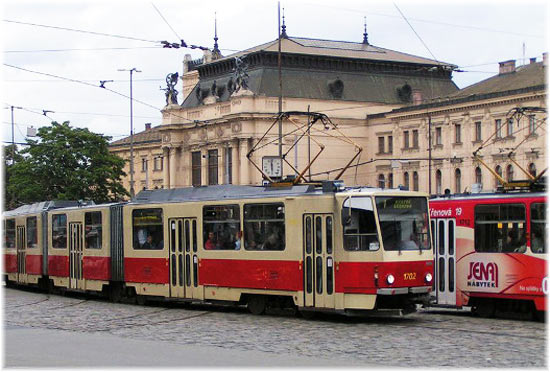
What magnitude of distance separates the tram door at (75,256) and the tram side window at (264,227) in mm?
9039

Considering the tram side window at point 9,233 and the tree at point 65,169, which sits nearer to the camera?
the tram side window at point 9,233

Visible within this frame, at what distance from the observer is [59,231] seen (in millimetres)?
33000

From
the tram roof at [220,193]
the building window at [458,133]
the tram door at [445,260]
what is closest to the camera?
the tram roof at [220,193]

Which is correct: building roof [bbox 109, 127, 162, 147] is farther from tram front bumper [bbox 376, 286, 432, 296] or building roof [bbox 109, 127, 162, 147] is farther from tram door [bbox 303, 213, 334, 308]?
tram front bumper [bbox 376, 286, 432, 296]

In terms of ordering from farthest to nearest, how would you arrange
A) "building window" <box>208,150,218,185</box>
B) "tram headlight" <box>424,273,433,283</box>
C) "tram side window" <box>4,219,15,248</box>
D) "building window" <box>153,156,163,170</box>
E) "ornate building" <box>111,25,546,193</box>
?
"building window" <box>153,156,163,170</box> < "building window" <box>208,150,218,185</box> < "ornate building" <box>111,25,546,193</box> < "tram side window" <box>4,219,15,248</box> < "tram headlight" <box>424,273,433,283</box>

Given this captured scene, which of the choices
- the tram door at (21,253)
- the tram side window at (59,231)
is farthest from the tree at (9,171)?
the tram side window at (59,231)

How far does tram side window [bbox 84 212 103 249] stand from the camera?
3003cm

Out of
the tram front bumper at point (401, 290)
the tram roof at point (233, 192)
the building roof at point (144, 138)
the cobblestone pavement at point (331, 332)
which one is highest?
the building roof at point (144, 138)

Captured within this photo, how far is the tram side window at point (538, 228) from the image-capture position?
21.3 meters

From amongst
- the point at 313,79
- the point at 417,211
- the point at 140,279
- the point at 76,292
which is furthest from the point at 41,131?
the point at 417,211

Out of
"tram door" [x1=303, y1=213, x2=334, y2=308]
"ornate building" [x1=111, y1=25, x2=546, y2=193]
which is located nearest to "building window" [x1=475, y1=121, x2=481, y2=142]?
"ornate building" [x1=111, y1=25, x2=546, y2=193]

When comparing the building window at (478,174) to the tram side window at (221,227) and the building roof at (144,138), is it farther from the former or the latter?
the tram side window at (221,227)

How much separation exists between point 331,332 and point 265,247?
13.6 ft

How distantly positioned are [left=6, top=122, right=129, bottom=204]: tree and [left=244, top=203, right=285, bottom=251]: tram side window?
179 feet
